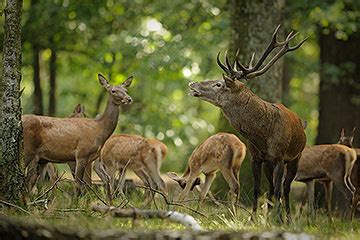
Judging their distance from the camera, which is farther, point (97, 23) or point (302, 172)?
point (97, 23)

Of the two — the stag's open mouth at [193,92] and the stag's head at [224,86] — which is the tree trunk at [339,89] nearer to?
the stag's head at [224,86]

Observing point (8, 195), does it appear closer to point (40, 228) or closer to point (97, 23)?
point (40, 228)

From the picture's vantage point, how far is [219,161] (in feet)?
39.9

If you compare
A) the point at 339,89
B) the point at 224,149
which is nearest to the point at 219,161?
the point at 224,149

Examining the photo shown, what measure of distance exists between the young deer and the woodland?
13 centimetres

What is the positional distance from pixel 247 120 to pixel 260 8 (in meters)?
3.89

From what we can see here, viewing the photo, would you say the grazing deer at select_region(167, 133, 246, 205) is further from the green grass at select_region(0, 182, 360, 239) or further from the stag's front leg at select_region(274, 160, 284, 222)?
the green grass at select_region(0, 182, 360, 239)

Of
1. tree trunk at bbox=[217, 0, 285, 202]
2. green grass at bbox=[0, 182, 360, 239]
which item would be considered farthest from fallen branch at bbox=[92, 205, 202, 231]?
tree trunk at bbox=[217, 0, 285, 202]

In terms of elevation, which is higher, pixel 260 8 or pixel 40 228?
pixel 260 8

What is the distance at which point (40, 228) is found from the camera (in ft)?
20.5

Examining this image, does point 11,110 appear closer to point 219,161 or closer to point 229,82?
point 229,82

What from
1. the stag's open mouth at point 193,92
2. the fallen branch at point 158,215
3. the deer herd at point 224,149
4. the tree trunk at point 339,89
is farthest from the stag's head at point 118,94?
the tree trunk at point 339,89

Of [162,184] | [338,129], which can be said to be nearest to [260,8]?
[162,184]

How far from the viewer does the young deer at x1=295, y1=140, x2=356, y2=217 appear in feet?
42.7
